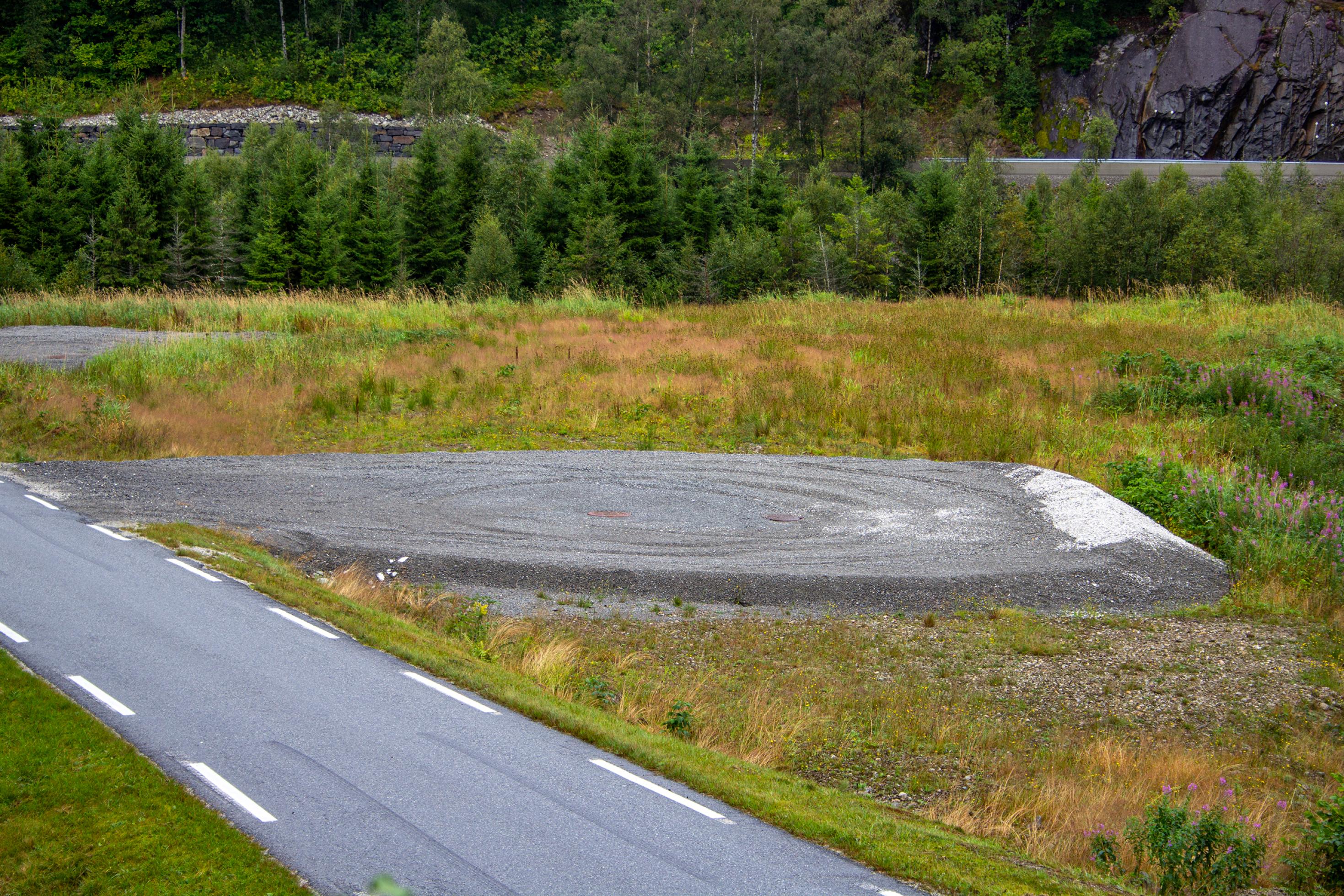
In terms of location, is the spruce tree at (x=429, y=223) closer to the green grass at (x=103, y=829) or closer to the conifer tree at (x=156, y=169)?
the conifer tree at (x=156, y=169)

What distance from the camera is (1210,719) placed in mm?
8414

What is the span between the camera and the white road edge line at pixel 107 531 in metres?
10.6

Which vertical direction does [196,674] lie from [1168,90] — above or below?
below

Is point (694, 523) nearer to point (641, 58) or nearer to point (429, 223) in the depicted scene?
point (429, 223)

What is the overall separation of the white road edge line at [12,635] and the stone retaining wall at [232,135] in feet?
192

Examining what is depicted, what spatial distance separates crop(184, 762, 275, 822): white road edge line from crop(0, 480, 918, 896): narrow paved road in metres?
0.01

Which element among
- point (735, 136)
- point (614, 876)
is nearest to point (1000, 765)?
point (614, 876)

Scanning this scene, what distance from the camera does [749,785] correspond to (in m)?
6.19

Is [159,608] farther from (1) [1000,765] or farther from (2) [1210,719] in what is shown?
(2) [1210,719]

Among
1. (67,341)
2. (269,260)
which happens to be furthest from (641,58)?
(67,341)

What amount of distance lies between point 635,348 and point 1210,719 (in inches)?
670

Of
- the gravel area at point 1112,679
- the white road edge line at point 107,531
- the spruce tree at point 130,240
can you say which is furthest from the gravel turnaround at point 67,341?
the gravel area at point 1112,679

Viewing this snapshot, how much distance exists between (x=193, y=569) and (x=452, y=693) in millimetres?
3989

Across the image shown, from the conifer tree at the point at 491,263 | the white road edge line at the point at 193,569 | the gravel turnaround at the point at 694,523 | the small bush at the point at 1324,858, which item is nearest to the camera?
the small bush at the point at 1324,858
